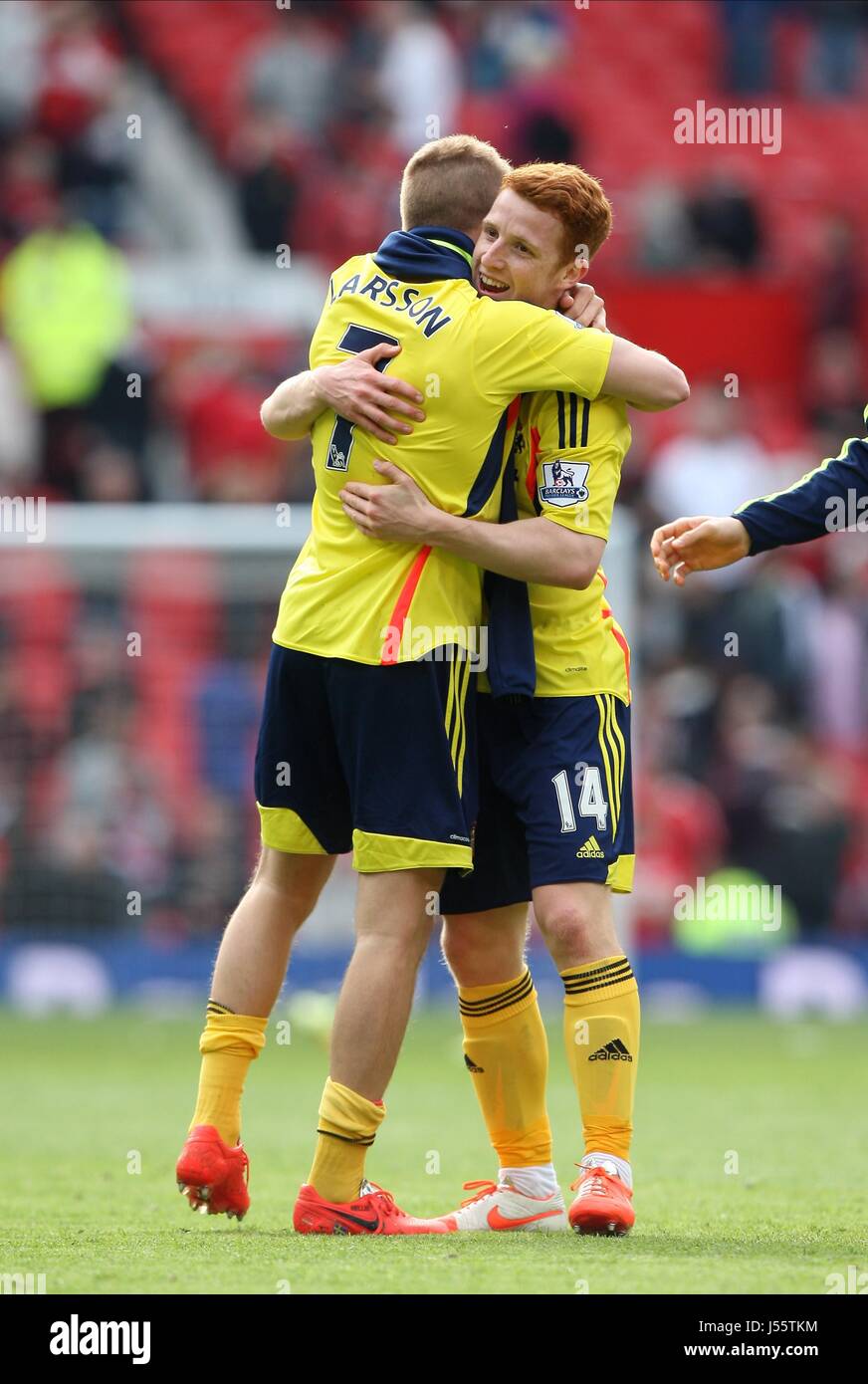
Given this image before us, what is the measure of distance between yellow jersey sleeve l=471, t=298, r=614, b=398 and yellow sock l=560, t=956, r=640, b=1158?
129 cm

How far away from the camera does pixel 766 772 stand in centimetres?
1254

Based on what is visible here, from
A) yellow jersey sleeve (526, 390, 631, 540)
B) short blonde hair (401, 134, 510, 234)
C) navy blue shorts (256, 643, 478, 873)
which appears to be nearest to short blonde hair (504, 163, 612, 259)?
short blonde hair (401, 134, 510, 234)

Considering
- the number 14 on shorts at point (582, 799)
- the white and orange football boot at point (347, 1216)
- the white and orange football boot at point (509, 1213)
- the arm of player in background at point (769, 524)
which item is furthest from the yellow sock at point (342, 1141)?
the arm of player in background at point (769, 524)

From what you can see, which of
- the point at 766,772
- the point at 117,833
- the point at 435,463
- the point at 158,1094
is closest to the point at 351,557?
the point at 435,463

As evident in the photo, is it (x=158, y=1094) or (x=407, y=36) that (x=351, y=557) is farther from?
(x=407, y=36)

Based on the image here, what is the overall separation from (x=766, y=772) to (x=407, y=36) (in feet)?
23.5

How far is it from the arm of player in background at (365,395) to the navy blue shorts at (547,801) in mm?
683

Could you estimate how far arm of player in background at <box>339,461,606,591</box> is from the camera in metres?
4.88

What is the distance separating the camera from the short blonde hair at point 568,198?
16.3ft

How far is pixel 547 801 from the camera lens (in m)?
5.00

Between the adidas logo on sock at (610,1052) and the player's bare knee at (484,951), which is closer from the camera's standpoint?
the adidas logo on sock at (610,1052)

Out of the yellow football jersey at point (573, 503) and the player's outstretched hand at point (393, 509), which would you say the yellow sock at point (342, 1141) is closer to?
the yellow football jersey at point (573, 503)

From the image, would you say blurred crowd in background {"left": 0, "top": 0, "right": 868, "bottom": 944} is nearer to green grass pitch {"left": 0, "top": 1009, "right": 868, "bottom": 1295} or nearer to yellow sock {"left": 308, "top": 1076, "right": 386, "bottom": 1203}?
green grass pitch {"left": 0, "top": 1009, "right": 868, "bottom": 1295}

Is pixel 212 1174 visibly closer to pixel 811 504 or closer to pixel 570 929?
pixel 570 929
